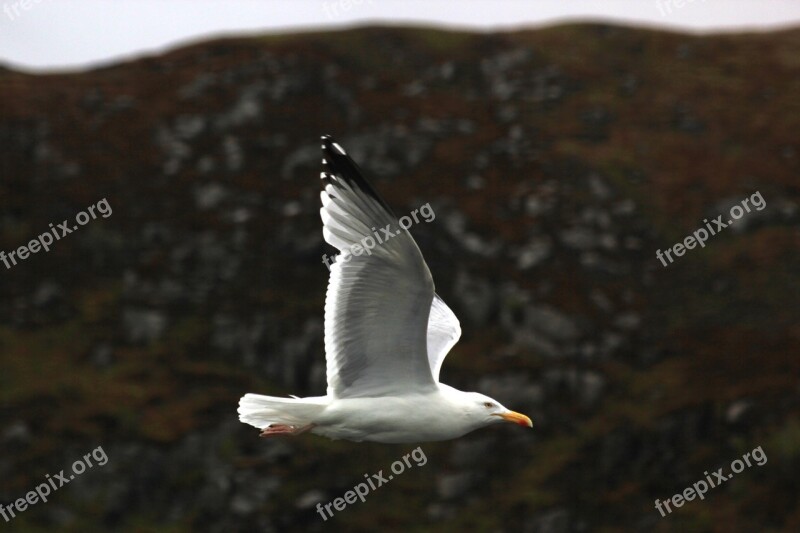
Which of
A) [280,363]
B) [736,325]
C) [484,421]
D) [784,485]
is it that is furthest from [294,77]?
[484,421]

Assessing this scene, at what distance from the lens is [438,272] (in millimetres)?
31500

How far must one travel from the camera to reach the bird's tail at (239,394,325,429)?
432 inches

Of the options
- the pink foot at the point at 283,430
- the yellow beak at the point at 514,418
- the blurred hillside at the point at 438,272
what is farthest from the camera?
the blurred hillside at the point at 438,272

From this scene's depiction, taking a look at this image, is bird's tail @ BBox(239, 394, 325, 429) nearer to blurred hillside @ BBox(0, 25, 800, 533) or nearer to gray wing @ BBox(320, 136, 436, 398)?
gray wing @ BBox(320, 136, 436, 398)

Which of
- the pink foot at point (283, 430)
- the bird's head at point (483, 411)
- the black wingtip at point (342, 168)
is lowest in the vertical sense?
the bird's head at point (483, 411)

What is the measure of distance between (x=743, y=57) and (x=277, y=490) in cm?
2584

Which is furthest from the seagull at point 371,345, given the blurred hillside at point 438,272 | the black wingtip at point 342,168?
the blurred hillside at point 438,272

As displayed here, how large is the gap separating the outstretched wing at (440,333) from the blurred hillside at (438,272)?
1231cm

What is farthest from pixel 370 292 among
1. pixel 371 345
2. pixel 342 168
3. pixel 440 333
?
pixel 440 333

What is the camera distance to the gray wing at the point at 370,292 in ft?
33.1

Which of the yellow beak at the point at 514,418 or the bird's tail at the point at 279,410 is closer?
the bird's tail at the point at 279,410

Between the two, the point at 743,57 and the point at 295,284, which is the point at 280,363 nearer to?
the point at 295,284

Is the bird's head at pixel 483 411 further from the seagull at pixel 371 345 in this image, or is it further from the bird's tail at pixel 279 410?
the bird's tail at pixel 279 410

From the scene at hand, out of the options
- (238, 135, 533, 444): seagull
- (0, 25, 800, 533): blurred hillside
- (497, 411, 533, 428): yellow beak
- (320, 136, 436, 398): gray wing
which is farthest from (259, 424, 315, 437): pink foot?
(0, 25, 800, 533): blurred hillside
